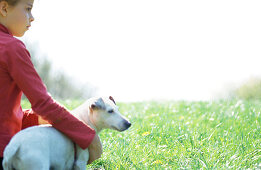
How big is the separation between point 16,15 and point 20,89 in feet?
1.91

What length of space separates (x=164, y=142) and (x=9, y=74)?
2.23 m

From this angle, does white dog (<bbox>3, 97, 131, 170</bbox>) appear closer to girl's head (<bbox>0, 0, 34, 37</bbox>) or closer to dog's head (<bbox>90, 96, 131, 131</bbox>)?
dog's head (<bbox>90, 96, 131, 131</bbox>)

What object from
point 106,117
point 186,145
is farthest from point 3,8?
point 186,145

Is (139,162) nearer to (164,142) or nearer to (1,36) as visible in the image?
(164,142)

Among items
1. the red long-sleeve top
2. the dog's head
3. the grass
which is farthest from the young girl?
the grass

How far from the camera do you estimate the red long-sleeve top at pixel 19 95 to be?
2480 mm

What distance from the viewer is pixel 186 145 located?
12.8 ft

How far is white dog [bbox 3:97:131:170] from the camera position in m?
2.31

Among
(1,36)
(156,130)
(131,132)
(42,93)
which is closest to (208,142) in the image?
(156,130)

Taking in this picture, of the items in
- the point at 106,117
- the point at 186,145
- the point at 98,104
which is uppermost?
the point at 98,104

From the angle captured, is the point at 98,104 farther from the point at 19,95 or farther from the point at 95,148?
the point at 19,95

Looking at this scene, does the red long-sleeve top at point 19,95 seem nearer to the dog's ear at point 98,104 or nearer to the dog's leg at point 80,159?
the dog's leg at point 80,159

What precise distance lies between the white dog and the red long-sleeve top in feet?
0.32

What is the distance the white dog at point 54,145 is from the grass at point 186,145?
2.05 ft
